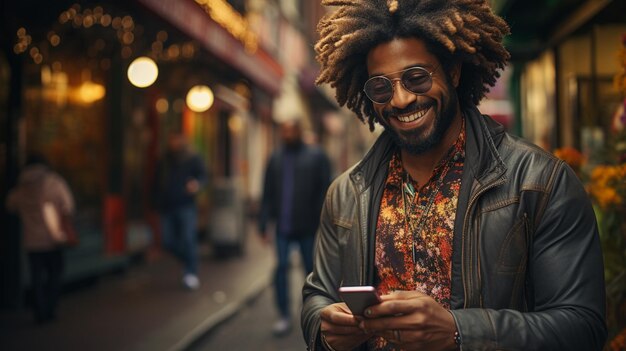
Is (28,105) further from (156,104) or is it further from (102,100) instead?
(156,104)

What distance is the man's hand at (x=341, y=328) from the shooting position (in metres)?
1.99

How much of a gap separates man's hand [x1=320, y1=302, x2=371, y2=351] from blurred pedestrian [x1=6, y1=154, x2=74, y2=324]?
20.0 feet

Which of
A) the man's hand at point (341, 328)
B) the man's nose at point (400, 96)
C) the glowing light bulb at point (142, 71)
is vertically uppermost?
the glowing light bulb at point (142, 71)

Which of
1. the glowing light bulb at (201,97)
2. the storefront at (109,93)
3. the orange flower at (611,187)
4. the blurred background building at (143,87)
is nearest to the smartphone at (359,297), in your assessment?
the orange flower at (611,187)

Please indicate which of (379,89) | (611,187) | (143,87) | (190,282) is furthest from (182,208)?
(379,89)

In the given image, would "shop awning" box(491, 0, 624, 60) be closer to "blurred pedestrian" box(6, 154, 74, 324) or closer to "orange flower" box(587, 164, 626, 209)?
"orange flower" box(587, 164, 626, 209)

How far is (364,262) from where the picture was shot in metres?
Result: 2.23

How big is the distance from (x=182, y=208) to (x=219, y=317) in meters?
2.46

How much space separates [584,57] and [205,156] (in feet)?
35.2

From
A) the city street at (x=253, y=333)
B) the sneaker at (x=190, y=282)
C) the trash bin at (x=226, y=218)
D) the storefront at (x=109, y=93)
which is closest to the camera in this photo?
the city street at (x=253, y=333)

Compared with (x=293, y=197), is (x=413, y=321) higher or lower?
higher

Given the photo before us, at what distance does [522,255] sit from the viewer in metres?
1.99

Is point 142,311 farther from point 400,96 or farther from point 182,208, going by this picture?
point 400,96

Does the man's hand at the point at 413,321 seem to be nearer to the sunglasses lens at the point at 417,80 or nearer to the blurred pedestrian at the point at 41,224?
the sunglasses lens at the point at 417,80
